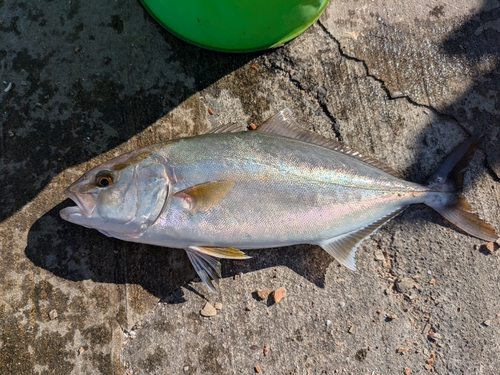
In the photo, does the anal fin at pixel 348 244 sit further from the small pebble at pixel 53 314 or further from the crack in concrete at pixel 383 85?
the small pebble at pixel 53 314

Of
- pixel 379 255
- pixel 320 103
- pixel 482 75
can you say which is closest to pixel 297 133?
→ pixel 320 103

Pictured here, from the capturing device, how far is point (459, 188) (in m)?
2.45

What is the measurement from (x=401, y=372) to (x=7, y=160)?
106 inches

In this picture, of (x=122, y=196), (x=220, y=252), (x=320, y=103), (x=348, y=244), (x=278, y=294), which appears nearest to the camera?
(x=122, y=196)

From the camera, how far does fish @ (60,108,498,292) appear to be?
7.01 ft

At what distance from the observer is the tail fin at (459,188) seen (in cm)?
245

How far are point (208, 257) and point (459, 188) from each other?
1.54m

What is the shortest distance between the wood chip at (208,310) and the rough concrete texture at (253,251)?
36 millimetres

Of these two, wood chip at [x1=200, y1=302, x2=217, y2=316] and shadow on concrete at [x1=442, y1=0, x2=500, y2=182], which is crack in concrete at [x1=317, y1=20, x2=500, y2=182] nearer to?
shadow on concrete at [x1=442, y1=0, x2=500, y2=182]

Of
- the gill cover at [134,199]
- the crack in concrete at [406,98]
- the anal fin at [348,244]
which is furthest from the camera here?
the crack in concrete at [406,98]

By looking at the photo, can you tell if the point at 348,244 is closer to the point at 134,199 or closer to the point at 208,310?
the point at 208,310

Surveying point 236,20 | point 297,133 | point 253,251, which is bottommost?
point 253,251

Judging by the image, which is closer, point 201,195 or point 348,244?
point 201,195

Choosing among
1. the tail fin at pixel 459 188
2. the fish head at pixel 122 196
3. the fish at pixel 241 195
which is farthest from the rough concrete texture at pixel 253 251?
the fish head at pixel 122 196
